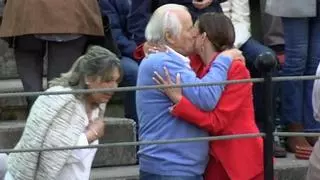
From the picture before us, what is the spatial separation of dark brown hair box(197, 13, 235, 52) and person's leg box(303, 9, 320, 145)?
2.05m

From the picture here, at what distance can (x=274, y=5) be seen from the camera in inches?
287

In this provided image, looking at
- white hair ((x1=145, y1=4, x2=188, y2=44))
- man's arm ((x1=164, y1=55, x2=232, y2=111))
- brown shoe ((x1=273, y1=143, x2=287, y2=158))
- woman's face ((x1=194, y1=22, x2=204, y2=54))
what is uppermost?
white hair ((x1=145, y1=4, x2=188, y2=44))

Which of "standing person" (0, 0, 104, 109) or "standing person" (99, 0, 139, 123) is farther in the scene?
"standing person" (99, 0, 139, 123)

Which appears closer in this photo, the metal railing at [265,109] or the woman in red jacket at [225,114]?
the metal railing at [265,109]

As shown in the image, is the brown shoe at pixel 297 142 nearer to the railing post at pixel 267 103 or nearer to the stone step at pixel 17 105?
the stone step at pixel 17 105

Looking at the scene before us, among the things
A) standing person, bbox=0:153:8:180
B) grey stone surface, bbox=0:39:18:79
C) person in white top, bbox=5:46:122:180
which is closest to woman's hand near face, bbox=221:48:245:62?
person in white top, bbox=5:46:122:180

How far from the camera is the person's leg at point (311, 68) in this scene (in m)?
7.30

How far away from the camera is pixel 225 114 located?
520 centimetres

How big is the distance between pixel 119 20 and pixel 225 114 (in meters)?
2.80

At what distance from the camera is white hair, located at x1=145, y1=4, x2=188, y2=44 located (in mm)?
5297

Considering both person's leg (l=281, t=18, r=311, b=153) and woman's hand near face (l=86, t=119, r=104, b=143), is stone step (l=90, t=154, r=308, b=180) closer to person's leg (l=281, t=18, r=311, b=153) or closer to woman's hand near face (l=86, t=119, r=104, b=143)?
person's leg (l=281, t=18, r=311, b=153)

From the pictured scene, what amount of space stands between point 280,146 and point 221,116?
2.32 meters

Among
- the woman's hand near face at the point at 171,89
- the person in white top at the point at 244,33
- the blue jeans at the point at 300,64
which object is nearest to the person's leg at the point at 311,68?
the blue jeans at the point at 300,64

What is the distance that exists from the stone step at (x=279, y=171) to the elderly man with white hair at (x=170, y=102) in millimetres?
1553
